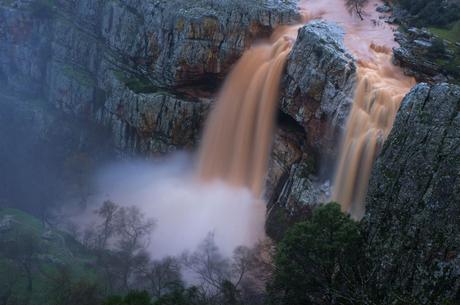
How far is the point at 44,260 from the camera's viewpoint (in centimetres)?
3544

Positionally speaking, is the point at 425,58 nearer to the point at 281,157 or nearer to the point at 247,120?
the point at 281,157

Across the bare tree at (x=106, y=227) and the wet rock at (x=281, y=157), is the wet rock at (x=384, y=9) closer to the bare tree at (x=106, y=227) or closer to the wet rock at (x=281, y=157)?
the wet rock at (x=281, y=157)

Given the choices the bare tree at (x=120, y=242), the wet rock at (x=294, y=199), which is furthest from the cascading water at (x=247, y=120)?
the bare tree at (x=120, y=242)

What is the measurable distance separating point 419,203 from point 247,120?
2078 centimetres

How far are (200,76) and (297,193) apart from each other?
1505cm

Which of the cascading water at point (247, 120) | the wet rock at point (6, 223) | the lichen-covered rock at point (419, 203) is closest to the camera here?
the lichen-covered rock at point (419, 203)

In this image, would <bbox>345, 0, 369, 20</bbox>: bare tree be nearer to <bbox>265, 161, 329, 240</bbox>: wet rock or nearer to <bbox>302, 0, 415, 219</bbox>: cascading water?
<bbox>302, 0, 415, 219</bbox>: cascading water

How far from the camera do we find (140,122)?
4572cm

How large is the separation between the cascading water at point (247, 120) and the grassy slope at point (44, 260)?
458 inches

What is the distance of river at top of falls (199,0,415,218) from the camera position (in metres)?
30.1

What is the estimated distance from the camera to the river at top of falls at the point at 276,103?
30078mm

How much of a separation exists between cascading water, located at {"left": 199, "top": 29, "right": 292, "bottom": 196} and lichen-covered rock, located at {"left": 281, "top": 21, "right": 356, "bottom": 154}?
5.20 ft

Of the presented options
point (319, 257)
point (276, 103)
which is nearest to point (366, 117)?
point (276, 103)

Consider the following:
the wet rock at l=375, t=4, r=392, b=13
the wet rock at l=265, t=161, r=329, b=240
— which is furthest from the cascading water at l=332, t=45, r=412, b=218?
the wet rock at l=375, t=4, r=392, b=13
